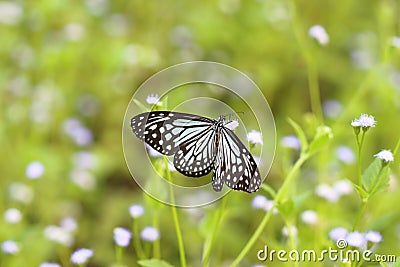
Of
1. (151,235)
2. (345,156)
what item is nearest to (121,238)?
(151,235)

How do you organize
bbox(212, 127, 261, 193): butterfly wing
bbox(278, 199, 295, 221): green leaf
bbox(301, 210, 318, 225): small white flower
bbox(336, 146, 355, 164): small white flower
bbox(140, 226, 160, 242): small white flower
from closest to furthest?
bbox(212, 127, 261, 193): butterfly wing
bbox(278, 199, 295, 221): green leaf
bbox(140, 226, 160, 242): small white flower
bbox(301, 210, 318, 225): small white flower
bbox(336, 146, 355, 164): small white flower

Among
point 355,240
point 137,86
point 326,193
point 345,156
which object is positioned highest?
point 137,86

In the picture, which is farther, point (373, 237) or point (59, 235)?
point (59, 235)

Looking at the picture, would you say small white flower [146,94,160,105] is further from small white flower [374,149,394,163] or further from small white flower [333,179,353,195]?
small white flower [333,179,353,195]

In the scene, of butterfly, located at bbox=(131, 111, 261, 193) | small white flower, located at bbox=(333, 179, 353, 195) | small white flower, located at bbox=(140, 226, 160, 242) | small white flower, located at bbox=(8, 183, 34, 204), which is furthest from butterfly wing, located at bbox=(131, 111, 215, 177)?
small white flower, located at bbox=(8, 183, 34, 204)

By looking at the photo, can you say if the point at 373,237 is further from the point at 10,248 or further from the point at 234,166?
the point at 10,248

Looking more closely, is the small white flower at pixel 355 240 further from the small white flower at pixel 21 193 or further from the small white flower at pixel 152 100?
the small white flower at pixel 21 193

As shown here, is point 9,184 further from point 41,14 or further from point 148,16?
point 148,16
